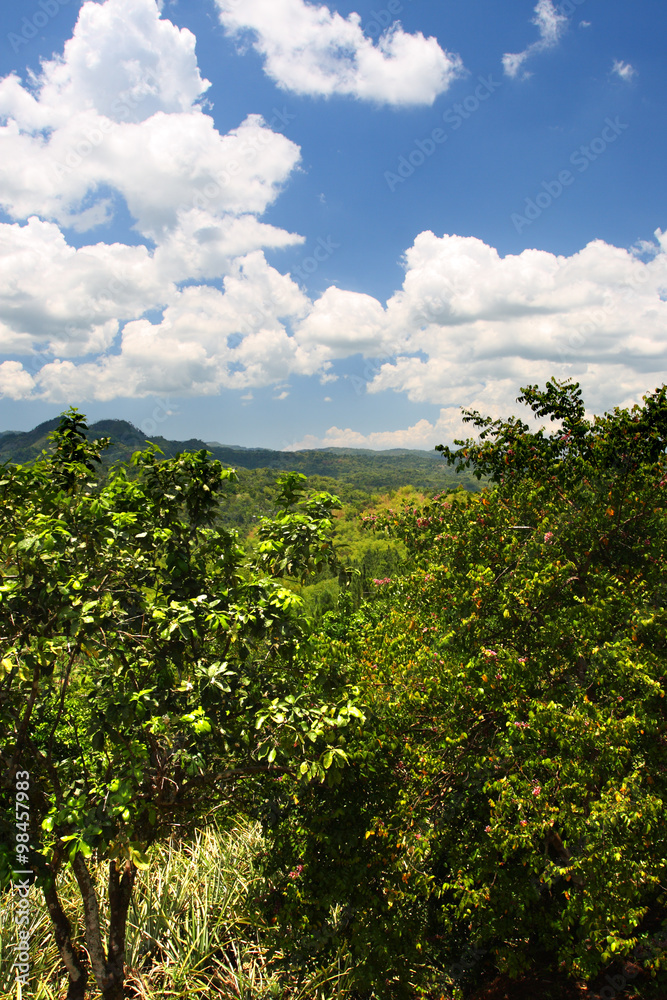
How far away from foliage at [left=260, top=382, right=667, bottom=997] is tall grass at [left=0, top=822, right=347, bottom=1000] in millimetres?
925

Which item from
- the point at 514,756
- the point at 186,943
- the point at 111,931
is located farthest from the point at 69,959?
the point at 514,756

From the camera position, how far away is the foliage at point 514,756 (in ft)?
13.4

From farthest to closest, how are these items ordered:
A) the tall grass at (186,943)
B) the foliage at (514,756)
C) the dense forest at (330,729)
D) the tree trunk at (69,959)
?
the tall grass at (186,943) < the tree trunk at (69,959) < the foliage at (514,756) < the dense forest at (330,729)

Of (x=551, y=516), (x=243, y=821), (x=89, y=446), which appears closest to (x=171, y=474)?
(x=89, y=446)

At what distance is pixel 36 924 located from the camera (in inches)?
244

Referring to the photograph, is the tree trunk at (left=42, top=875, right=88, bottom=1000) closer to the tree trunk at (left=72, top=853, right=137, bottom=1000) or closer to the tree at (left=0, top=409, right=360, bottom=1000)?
the tree at (left=0, top=409, right=360, bottom=1000)

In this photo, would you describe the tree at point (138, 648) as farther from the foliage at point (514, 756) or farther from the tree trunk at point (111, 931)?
the foliage at point (514, 756)

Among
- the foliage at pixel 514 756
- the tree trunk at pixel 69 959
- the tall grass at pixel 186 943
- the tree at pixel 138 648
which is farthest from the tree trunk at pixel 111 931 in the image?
the foliage at pixel 514 756

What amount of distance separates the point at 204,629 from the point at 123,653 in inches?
26.7

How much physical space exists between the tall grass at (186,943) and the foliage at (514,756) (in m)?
0.93

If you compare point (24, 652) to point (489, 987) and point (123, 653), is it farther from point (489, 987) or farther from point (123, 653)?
point (489, 987)

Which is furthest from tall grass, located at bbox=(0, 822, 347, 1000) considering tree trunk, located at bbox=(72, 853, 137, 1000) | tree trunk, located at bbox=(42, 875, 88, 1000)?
tree trunk, located at bbox=(72, 853, 137, 1000)

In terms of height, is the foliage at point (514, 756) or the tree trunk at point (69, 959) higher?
the foliage at point (514, 756)

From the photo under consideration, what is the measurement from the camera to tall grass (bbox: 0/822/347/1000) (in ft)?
18.8
